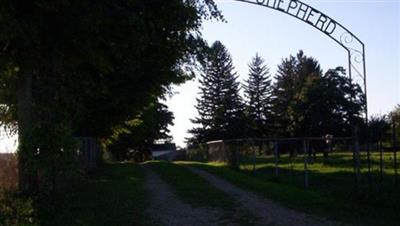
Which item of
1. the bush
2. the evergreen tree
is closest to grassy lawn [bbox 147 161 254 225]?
the bush

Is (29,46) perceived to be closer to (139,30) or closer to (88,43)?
(88,43)

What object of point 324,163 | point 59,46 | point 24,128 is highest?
point 59,46

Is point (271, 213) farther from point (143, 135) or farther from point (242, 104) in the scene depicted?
point (242, 104)

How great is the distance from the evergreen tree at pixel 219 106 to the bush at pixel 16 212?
7763cm

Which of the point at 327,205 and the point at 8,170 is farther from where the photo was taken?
the point at 8,170

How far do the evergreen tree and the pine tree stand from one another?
186 cm

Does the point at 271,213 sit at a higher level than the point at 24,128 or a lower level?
lower

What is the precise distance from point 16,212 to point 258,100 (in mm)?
85740

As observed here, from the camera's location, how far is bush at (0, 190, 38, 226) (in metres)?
12.5

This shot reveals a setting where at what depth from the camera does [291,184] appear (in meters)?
22.4

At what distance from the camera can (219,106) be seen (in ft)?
316

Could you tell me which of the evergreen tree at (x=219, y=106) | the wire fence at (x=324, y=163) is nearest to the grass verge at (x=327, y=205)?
the wire fence at (x=324, y=163)

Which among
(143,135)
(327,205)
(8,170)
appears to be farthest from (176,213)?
(143,135)

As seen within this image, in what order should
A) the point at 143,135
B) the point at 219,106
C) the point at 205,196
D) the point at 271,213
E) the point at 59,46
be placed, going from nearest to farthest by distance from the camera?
1. the point at 271,213
2. the point at 59,46
3. the point at 205,196
4. the point at 143,135
5. the point at 219,106
